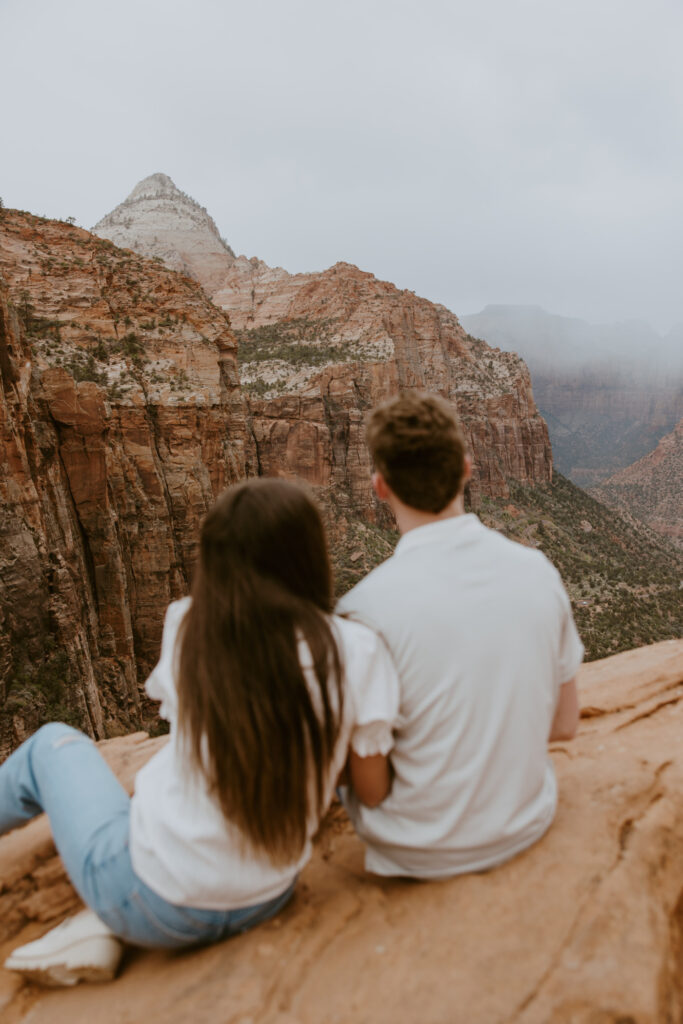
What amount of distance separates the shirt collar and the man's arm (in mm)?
702

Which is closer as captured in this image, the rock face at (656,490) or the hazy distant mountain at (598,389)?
the rock face at (656,490)

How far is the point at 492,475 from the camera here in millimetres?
54812

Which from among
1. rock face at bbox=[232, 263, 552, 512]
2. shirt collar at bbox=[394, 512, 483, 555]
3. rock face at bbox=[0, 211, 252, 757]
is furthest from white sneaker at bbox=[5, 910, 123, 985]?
rock face at bbox=[232, 263, 552, 512]

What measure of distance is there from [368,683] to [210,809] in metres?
0.62

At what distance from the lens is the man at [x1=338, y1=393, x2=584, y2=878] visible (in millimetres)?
1818

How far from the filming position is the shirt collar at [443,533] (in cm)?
189

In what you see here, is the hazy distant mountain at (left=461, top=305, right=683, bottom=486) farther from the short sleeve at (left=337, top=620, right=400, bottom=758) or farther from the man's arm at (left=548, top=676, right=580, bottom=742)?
the short sleeve at (left=337, top=620, right=400, bottom=758)

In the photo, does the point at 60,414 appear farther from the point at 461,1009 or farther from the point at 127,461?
the point at 461,1009

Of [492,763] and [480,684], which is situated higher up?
[480,684]

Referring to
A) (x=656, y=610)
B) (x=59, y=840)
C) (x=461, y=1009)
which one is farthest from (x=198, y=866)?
(x=656, y=610)

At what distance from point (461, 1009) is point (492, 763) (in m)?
0.62

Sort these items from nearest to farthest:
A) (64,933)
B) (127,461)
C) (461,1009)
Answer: (461,1009), (64,933), (127,461)

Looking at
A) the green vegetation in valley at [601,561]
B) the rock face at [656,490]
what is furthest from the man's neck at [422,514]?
the rock face at [656,490]

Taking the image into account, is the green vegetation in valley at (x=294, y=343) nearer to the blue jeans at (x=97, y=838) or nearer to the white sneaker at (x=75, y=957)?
the blue jeans at (x=97, y=838)
